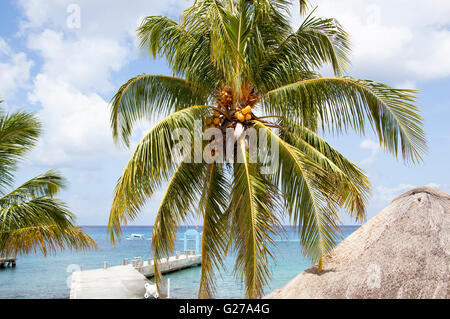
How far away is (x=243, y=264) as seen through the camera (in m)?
6.10

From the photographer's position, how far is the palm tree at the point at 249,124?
5.64 meters

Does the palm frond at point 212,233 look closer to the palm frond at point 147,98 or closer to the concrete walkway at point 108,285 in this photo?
the palm frond at point 147,98

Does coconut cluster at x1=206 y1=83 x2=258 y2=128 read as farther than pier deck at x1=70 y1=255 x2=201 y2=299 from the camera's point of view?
No

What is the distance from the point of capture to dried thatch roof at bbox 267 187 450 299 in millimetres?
3770

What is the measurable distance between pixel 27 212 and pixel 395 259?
6.18 meters

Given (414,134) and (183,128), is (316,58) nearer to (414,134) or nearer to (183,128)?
(414,134)

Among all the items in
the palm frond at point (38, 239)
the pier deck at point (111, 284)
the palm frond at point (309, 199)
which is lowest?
the pier deck at point (111, 284)

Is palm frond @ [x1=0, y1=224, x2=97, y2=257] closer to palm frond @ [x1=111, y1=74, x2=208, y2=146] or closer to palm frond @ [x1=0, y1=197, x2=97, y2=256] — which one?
palm frond @ [x1=0, y1=197, x2=97, y2=256]

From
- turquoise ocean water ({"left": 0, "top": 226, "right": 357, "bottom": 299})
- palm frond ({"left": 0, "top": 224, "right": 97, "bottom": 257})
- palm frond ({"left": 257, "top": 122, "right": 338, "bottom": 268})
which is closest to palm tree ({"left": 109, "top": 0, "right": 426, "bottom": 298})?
palm frond ({"left": 257, "top": 122, "right": 338, "bottom": 268})

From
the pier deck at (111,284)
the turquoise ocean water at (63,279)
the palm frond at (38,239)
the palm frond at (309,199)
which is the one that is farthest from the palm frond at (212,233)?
the pier deck at (111,284)

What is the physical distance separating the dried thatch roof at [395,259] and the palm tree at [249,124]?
50 centimetres

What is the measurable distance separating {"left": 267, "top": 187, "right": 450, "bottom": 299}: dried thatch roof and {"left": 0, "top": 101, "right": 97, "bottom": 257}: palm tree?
185 inches

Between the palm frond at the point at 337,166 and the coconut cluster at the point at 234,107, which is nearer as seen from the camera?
the palm frond at the point at 337,166
